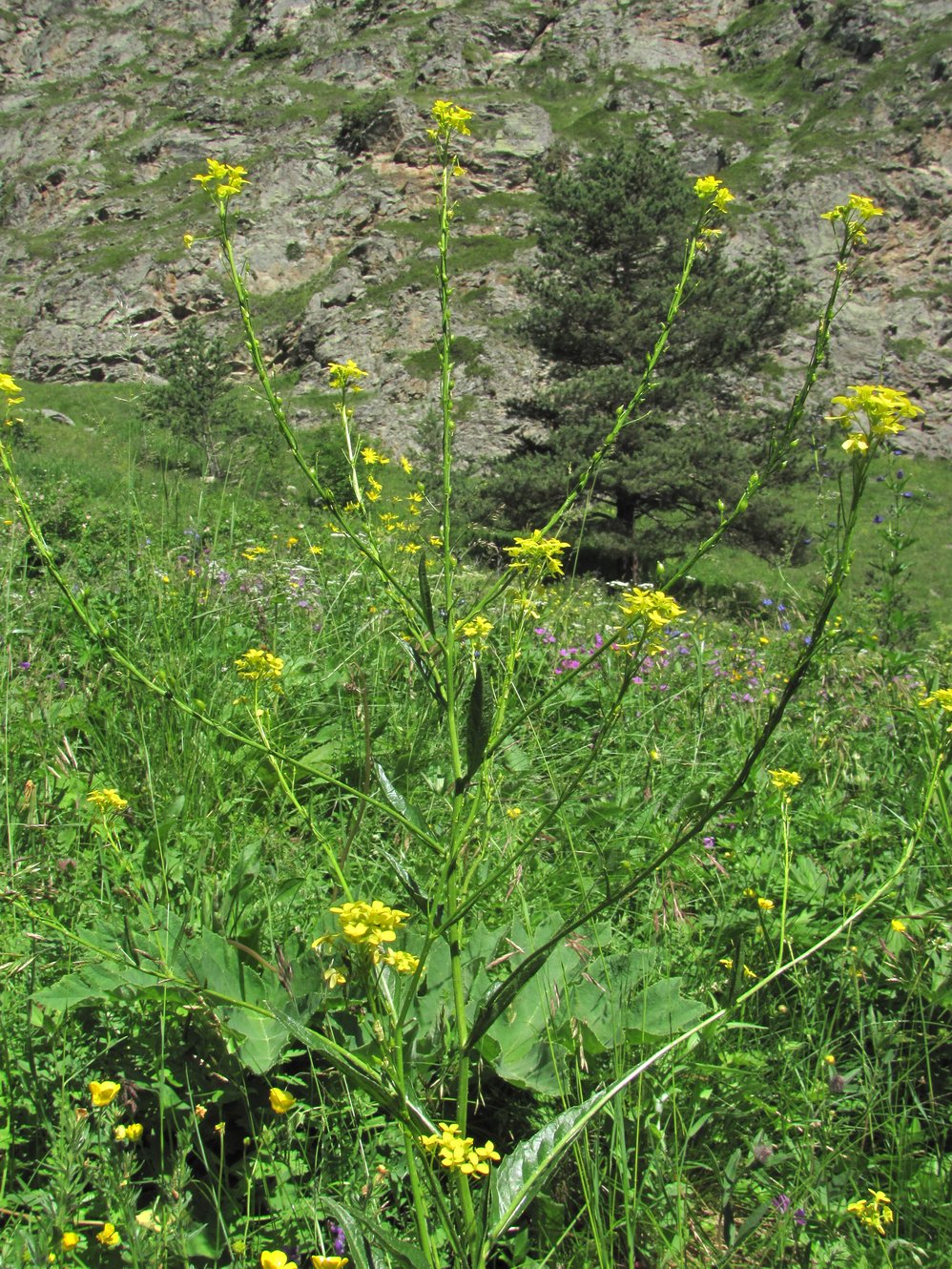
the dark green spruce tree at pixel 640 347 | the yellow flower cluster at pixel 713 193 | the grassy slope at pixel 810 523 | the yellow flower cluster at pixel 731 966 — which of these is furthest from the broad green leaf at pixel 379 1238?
the dark green spruce tree at pixel 640 347

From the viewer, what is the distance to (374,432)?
33.4 m

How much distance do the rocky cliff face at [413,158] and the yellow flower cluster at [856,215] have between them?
19.1 meters

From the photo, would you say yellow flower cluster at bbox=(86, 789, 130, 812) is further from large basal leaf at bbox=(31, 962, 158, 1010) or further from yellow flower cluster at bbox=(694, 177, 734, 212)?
yellow flower cluster at bbox=(694, 177, 734, 212)

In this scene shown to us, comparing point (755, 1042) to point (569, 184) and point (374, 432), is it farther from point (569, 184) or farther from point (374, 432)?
point (374, 432)

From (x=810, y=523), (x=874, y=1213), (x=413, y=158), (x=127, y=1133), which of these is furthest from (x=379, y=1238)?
(x=413, y=158)

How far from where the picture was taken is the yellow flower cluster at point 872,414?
0.94m

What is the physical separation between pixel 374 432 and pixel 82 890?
33049mm

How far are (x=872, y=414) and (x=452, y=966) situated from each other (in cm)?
92

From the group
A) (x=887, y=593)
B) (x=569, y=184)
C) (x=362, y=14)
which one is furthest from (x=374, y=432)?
(x=362, y=14)

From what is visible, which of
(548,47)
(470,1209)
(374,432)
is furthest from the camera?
(548,47)

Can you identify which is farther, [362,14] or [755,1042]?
[362,14]

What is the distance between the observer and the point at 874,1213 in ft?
3.68

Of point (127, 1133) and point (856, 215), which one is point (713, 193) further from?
point (127, 1133)

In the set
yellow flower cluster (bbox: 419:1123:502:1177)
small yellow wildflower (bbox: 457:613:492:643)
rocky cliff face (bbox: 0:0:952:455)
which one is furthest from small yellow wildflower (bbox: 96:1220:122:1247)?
rocky cliff face (bbox: 0:0:952:455)
